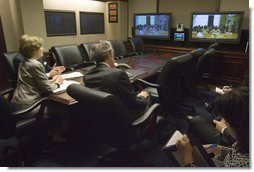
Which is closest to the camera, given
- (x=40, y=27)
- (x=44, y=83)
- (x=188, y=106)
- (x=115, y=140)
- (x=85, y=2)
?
(x=115, y=140)

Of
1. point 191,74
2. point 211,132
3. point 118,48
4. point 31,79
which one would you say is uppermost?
point 118,48

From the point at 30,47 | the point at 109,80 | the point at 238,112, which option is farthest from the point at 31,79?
the point at 238,112

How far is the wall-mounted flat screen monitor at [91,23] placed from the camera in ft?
15.8

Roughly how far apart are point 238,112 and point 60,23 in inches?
160

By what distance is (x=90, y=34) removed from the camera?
506 cm

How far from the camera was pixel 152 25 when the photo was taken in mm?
4980

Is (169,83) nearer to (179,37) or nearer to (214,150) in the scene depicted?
(214,150)

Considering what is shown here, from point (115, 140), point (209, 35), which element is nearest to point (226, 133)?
point (115, 140)

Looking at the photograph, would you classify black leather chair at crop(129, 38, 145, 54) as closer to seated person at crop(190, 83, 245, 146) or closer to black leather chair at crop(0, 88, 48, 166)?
seated person at crop(190, 83, 245, 146)

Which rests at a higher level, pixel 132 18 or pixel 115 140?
pixel 132 18

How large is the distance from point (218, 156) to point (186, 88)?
1642mm

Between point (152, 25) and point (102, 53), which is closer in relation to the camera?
point (102, 53)

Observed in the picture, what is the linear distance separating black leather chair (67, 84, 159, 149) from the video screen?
3.28 meters

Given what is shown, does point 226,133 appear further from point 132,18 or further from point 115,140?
point 132,18
